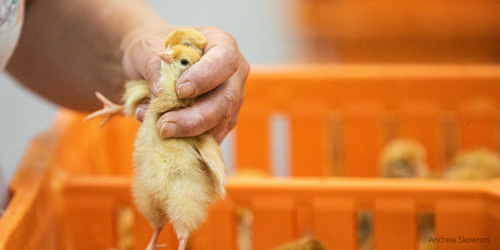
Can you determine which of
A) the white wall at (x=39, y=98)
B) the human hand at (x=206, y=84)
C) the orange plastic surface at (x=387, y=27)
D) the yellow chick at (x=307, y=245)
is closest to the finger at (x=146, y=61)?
the human hand at (x=206, y=84)

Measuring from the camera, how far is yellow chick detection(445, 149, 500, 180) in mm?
1035

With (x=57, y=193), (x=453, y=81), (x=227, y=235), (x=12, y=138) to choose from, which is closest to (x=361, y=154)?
(x=453, y=81)

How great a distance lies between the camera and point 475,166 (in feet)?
3.57

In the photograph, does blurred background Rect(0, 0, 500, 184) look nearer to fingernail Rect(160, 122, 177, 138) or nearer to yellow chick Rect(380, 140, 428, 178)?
yellow chick Rect(380, 140, 428, 178)

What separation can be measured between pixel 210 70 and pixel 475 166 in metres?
0.84

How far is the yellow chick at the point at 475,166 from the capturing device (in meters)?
1.04

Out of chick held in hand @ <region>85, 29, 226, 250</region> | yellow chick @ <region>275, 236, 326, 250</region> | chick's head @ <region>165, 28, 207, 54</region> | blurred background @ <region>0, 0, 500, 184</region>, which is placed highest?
blurred background @ <region>0, 0, 500, 184</region>

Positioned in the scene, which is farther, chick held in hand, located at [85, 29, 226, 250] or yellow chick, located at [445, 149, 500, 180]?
yellow chick, located at [445, 149, 500, 180]

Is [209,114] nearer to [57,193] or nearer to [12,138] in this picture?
[57,193]

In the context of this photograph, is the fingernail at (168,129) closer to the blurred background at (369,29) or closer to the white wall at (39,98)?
the white wall at (39,98)

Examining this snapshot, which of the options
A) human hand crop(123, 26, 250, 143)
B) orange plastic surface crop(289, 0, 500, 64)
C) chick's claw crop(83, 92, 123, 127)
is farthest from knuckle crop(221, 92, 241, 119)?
orange plastic surface crop(289, 0, 500, 64)

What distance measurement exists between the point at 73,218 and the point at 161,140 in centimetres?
32

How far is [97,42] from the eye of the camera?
0.63 meters

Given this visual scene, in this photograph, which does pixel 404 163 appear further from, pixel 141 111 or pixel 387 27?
pixel 387 27
